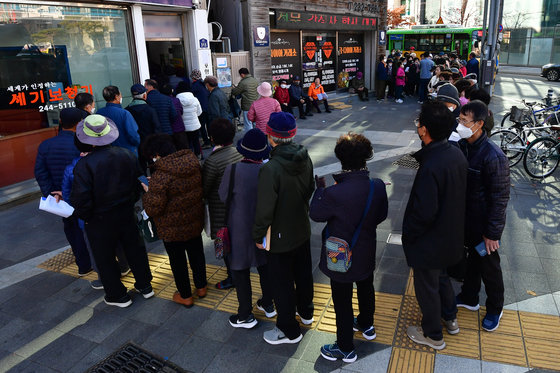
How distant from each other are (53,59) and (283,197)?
7030 mm

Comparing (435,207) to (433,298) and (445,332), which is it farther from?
(445,332)

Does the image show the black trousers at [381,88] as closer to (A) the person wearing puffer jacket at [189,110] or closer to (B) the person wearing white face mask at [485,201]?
(A) the person wearing puffer jacket at [189,110]

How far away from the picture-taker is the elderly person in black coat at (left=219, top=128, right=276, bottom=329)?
3.42 m

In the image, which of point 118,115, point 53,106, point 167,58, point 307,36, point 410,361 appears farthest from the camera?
point 307,36

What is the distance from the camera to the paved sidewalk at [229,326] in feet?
11.0

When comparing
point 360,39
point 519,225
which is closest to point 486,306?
point 519,225

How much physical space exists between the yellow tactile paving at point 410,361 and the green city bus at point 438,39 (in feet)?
70.2

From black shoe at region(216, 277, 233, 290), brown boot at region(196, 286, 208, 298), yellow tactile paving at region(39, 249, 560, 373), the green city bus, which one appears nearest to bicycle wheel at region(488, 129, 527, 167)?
yellow tactile paving at region(39, 249, 560, 373)

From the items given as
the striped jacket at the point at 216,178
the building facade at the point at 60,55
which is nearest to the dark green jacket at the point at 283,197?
the striped jacket at the point at 216,178

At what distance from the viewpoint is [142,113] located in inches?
Answer: 280

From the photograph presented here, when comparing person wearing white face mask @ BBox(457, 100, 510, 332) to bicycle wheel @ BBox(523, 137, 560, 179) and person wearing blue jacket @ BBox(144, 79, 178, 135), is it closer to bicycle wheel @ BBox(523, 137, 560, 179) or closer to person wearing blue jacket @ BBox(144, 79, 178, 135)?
bicycle wheel @ BBox(523, 137, 560, 179)

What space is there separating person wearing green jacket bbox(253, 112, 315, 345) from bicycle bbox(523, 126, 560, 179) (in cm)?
569

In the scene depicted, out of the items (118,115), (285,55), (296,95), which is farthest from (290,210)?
(285,55)

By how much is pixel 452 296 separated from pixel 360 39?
16987mm
